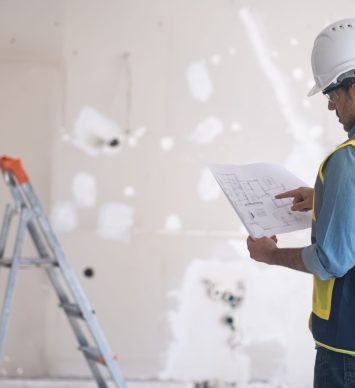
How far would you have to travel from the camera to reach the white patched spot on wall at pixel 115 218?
3.55 meters

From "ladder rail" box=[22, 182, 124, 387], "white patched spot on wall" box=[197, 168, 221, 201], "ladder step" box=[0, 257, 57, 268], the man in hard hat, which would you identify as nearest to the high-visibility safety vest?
the man in hard hat

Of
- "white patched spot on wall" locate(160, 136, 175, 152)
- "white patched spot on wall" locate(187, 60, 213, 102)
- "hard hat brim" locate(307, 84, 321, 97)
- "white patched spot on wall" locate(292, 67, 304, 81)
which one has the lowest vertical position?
"hard hat brim" locate(307, 84, 321, 97)

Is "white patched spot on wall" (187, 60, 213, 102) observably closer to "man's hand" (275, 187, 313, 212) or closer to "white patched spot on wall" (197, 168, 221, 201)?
"white patched spot on wall" (197, 168, 221, 201)

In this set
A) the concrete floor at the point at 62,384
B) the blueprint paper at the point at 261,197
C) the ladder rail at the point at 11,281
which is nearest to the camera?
the blueprint paper at the point at 261,197

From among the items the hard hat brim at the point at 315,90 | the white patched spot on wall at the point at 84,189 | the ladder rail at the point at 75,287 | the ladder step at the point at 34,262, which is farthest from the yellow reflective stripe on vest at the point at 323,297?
the white patched spot on wall at the point at 84,189

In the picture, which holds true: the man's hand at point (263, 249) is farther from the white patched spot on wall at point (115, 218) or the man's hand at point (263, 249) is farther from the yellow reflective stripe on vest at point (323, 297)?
the white patched spot on wall at point (115, 218)

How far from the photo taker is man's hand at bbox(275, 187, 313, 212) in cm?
175

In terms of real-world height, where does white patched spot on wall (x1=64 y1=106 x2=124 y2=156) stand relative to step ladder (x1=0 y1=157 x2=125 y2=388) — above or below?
above

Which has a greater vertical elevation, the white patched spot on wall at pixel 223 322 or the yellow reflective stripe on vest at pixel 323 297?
the white patched spot on wall at pixel 223 322

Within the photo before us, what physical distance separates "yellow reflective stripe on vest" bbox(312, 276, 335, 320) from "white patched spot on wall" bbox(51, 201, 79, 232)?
2.18 m

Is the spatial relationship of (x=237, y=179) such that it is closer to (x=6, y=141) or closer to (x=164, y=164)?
(x=164, y=164)

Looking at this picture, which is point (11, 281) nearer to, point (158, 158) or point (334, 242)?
point (158, 158)

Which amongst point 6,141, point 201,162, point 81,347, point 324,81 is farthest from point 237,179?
point 6,141

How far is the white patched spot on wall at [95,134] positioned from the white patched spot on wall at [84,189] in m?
0.13
